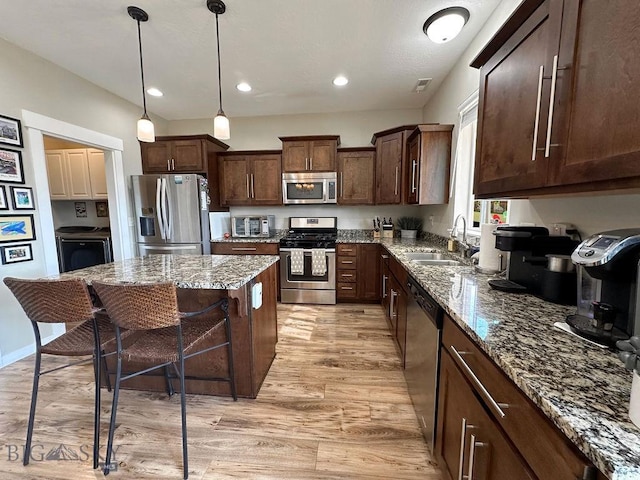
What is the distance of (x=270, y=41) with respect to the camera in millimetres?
2334

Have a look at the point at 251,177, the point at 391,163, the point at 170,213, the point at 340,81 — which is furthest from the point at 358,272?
the point at 170,213

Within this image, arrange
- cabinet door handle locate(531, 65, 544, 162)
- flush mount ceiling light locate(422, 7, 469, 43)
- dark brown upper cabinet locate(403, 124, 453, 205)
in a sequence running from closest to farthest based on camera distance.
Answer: cabinet door handle locate(531, 65, 544, 162), flush mount ceiling light locate(422, 7, 469, 43), dark brown upper cabinet locate(403, 124, 453, 205)

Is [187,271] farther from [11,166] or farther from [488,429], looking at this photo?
[11,166]

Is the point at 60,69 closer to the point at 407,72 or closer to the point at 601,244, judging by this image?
the point at 407,72

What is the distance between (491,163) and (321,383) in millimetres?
1847

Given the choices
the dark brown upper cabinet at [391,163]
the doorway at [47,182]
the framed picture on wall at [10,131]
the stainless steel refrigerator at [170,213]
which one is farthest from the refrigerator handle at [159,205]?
the dark brown upper cabinet at [391,163]

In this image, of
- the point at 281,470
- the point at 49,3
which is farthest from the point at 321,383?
the point at 49,3

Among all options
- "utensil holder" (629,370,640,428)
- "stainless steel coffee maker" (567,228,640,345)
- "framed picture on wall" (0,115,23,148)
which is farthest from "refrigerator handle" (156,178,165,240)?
"utensil holder" (629,370,640,428)

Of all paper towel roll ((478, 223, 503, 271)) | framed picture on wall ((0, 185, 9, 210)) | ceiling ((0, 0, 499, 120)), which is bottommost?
paper towel roll ((478, 223, 503, 271))

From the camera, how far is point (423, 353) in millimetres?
1539

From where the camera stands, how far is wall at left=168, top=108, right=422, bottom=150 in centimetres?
404

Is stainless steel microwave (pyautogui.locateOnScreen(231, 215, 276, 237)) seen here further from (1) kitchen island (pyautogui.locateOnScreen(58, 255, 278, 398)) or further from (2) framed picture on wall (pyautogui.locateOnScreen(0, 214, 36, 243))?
(2) framed picture on wall (pyautogui.locateOnScreen(0, 214, 36, 243))

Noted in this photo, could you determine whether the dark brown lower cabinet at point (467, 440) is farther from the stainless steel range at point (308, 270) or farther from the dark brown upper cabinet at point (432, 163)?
the stainless steel range at point (308, 270)

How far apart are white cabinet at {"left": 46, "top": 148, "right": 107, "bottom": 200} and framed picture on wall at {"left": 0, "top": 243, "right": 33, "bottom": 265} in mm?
1635
